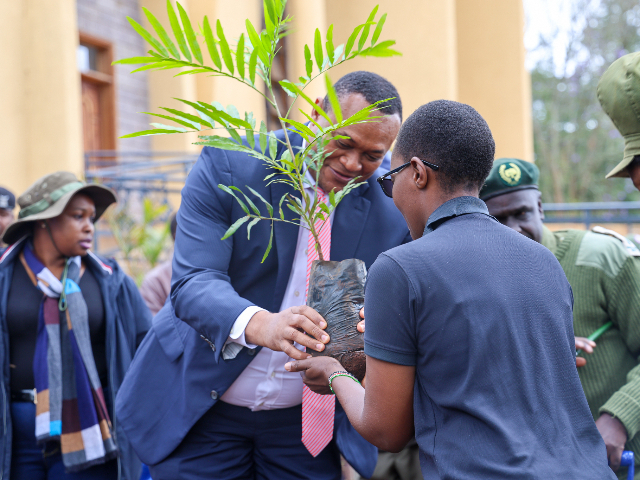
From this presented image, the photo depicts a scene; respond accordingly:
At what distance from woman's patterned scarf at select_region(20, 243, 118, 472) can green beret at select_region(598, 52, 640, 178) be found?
9.14 ft

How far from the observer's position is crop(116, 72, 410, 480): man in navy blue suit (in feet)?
7.08

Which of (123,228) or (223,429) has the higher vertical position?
(123,228)

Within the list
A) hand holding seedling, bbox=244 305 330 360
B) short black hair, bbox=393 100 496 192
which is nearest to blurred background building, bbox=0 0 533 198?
hand holding seedling, bbox=244 305 330 360

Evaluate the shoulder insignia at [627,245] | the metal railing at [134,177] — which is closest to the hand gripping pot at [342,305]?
the shoulder insignia at [627,245]

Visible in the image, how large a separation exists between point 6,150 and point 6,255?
138 inches

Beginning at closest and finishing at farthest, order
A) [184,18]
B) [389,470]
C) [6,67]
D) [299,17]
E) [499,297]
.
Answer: [499,297] → [184,18] → [389,470] → [6,67] → [299,17]

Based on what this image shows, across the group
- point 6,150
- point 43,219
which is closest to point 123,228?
point 6,150

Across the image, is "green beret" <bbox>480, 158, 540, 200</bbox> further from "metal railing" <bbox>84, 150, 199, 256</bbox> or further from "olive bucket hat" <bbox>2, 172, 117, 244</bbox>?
"metal railing" <bbox>84, 150, 199, 256</bbox>

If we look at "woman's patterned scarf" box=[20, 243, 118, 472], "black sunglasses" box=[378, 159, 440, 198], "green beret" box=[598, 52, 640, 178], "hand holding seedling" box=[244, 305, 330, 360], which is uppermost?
"green beret" box=[598, 52, 640, 178]

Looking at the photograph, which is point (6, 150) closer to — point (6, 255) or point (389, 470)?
point (6, 255)

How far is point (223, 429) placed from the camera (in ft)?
7.74

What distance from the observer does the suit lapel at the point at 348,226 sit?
2.34 meters

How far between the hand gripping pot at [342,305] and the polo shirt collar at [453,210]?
0.35 m

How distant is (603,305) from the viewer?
244 centimetres
